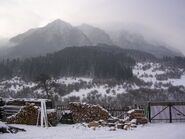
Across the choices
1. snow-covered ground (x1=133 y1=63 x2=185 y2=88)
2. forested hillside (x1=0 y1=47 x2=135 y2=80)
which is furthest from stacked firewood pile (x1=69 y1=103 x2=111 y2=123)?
snow-covered ground (x1=133 y1=63 x2=185 y2=88)

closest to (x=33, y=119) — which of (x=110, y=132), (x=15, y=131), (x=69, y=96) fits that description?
(x=15, y=131)

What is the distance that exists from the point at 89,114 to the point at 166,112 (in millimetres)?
6136

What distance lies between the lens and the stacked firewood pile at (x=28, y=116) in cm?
2202

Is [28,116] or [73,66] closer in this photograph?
[28,116]

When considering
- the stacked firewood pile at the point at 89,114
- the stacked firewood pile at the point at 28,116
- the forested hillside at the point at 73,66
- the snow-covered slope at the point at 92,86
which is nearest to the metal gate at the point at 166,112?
the stacked firewood pile at the point at 89,114

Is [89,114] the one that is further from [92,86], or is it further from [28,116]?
[92,86]

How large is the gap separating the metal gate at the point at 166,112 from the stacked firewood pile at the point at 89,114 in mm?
3512

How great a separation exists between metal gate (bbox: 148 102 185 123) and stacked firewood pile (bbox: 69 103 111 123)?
11.5ft

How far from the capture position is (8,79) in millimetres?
127250

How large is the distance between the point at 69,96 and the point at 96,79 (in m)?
26.7

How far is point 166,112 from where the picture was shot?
75.8 ft

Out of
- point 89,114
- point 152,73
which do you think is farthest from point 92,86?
point 89,114

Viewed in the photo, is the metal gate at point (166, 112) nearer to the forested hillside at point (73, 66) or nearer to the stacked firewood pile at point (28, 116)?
the stacked firewood pile at point (28, 116)

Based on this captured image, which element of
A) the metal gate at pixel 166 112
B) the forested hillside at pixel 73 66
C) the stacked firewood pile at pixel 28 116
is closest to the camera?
the stacked firewood pile at pixel 28 116
